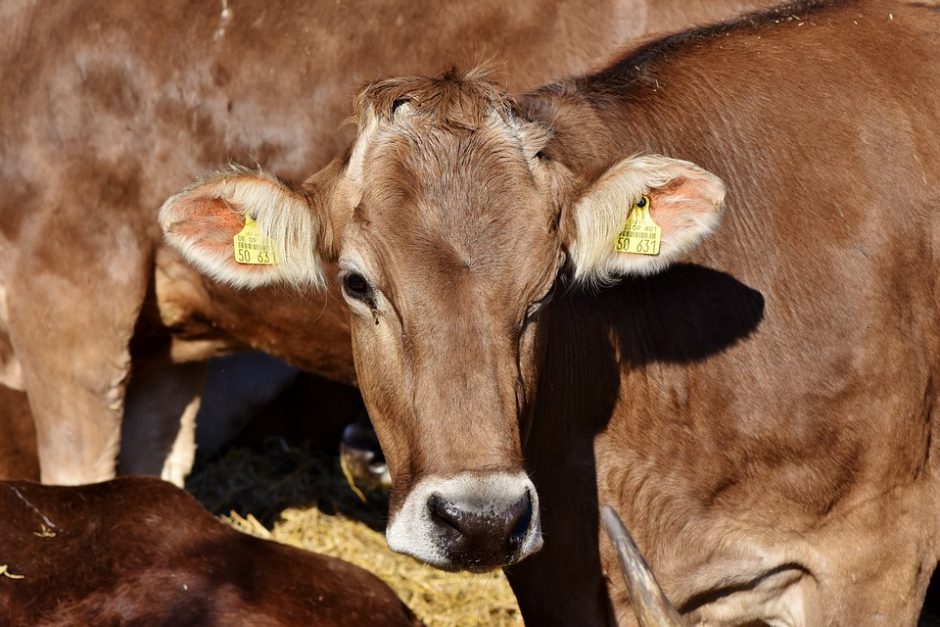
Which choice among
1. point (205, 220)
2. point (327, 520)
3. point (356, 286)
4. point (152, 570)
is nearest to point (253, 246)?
point (205, 220)

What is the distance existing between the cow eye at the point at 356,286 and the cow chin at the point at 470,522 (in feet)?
1.85

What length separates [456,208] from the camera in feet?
12.1

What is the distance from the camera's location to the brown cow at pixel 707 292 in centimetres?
390

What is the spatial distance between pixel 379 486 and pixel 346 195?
12.7 feet

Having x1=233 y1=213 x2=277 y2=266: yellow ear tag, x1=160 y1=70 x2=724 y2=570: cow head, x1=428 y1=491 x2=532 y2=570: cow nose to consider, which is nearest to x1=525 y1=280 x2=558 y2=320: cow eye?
x1=160 y1=70 x2=724 y2=570: cow head

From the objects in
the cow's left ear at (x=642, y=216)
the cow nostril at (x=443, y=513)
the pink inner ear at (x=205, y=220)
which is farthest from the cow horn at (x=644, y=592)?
the pink inner ear at (x=205, y=220)

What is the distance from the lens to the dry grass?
20.5 ft

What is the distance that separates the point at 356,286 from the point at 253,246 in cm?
49

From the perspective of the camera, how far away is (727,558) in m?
4.44

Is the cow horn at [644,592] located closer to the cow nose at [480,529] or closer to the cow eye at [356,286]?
the cow nose at [480,529]

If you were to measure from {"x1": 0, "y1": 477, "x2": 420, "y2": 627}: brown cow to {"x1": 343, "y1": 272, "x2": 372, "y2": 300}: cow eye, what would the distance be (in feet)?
3.45

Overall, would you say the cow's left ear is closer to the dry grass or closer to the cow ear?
the cow ear

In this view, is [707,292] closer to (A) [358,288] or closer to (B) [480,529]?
(A) [358,288]

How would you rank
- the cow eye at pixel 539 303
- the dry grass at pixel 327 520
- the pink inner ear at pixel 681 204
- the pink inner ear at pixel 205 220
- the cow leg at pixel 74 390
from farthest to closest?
the dry grass at pixel 327 520
the cow leg at pixel 74 390
the pink inner ear at pixel 205 220
the pink inner ear at pixel 681 204
the cow eye at pixel 539 303
